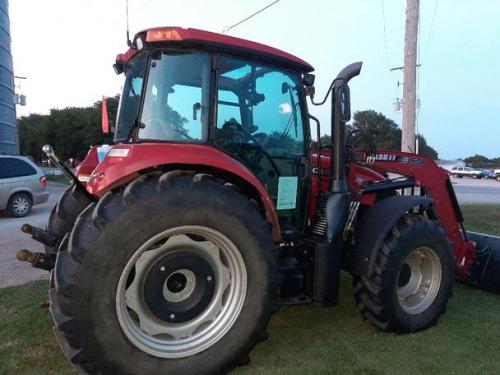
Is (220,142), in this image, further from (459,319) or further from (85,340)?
(459,319)

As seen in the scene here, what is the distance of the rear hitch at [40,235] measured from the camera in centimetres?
376

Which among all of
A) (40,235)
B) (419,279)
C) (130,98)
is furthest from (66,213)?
(419,279)

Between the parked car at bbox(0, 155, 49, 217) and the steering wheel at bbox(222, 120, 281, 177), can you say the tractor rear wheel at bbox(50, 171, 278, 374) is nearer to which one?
the steering wheel at bbox(222, 120, 281, 177)

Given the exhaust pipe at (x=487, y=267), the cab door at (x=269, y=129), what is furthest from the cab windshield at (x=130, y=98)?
the exhaust pipe at (x=487, y=267)

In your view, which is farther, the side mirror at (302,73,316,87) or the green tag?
the side mirror at (302,73,316,87)

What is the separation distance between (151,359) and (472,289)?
13.1 feet

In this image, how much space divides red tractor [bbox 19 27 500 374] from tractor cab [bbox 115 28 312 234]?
0.04 ft

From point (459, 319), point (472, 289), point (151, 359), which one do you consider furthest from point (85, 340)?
point (472, 289)

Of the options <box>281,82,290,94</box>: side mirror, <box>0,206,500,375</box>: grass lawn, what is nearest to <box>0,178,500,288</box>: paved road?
<box>0,206,500,375</box>: grass lawn

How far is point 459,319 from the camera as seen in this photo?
450 centimetres

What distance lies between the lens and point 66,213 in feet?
14.4

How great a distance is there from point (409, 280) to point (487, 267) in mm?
1423

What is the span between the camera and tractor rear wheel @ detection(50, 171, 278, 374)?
2895mm

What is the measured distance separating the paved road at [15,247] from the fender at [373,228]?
413cm
